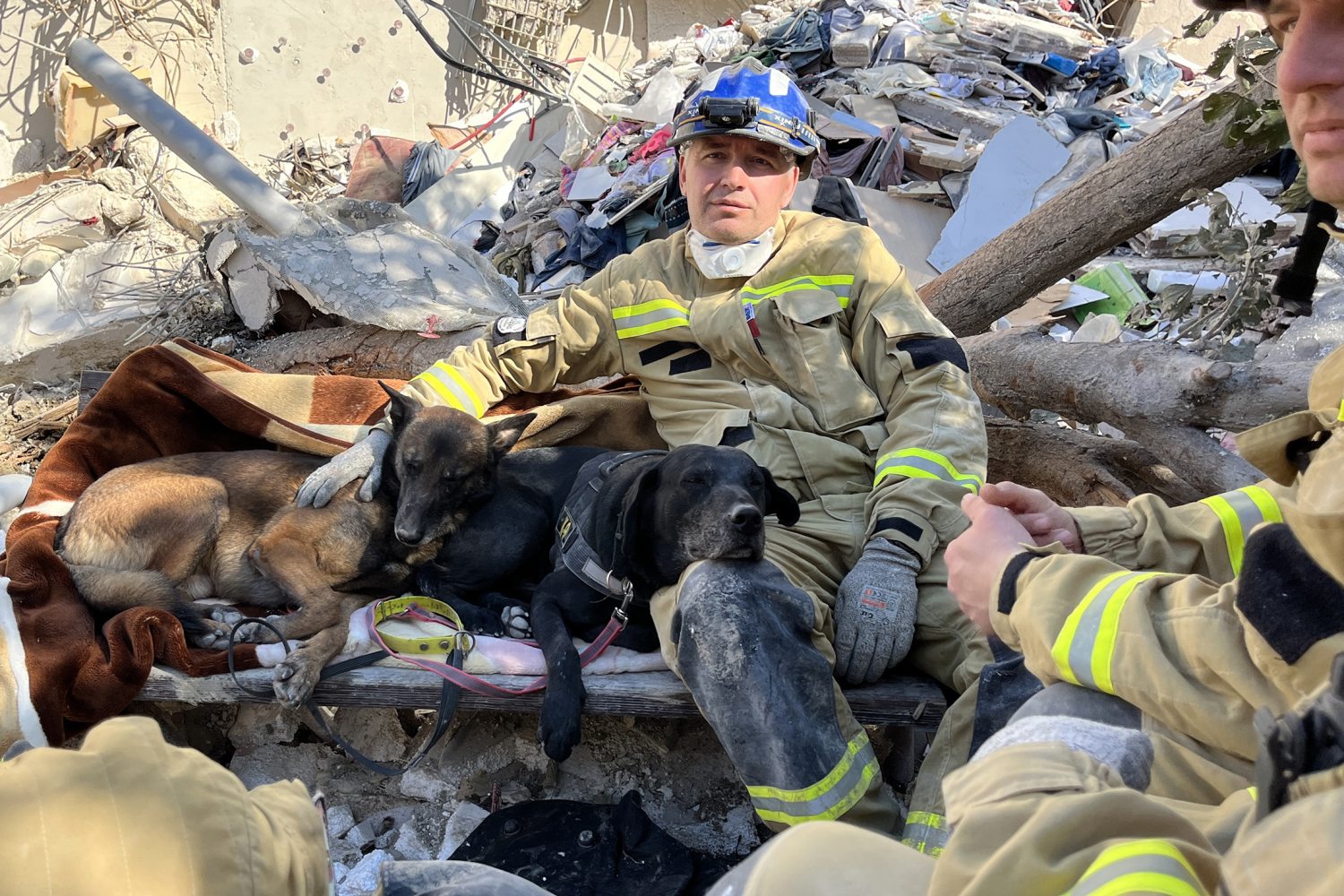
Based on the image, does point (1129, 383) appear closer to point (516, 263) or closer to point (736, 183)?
point (736, 183)

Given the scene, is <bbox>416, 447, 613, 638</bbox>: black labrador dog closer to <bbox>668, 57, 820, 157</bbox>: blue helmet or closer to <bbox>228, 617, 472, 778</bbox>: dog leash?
<bbox>228, 617, 472, 778</bbox>: dog leash

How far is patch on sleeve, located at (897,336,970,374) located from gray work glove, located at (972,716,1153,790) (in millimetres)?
1996

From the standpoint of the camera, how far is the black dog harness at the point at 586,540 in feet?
10.5

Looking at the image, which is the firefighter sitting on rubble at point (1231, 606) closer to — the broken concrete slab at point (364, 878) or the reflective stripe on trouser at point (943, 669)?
the reflective stripe on trouser at point (943, 669)

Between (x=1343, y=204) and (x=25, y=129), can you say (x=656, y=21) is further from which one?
(x=1343, y=204)

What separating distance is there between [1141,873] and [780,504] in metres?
2.20

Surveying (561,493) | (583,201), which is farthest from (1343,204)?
(583,201)

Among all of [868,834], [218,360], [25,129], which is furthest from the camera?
[25,129]

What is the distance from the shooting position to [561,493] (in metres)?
3.90

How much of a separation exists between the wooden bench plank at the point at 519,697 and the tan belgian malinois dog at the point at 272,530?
6.6 inches

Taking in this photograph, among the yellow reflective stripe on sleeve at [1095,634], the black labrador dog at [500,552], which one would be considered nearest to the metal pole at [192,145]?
the black labrador dog at [500,552]

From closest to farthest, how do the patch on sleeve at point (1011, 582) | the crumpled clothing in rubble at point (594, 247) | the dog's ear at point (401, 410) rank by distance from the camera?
the patch on sleeve at point (1011, 582) → the dog's ear at point (401, 410) → the crumpled clothing in rubble at point (594, 247)

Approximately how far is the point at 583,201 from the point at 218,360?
5797mm

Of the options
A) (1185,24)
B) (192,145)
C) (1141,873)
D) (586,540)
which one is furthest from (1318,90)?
(1185,24)
